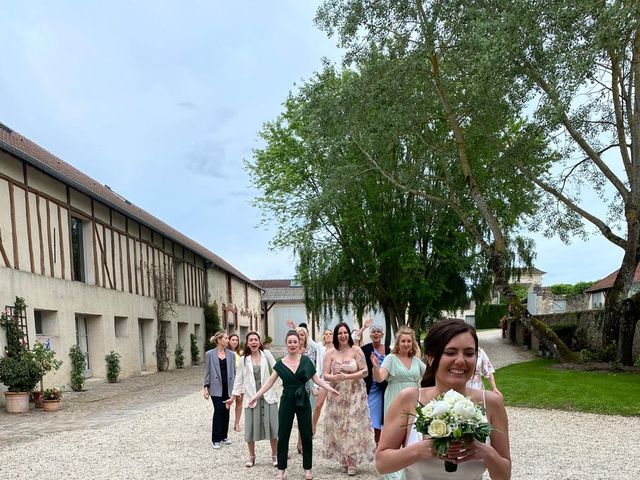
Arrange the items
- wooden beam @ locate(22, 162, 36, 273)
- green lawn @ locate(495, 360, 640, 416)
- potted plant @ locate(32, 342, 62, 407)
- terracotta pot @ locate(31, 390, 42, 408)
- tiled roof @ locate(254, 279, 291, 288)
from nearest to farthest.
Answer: green lawn @ locate(495, 360, 640, 416) → potted plant @ locate(32, 342, 62, 407) → terracotta pot @ locate(31, 390, 42, 408) → wooden beam @ locate(22, 162, 36, 273) → tiled roof @ locate(254, 279, 291, 288)

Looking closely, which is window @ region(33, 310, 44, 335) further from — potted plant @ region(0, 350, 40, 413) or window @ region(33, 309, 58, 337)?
potted plant @ region(0, 350, 40, 413)

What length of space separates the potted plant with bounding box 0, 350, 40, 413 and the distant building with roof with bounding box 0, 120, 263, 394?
1.01 metres

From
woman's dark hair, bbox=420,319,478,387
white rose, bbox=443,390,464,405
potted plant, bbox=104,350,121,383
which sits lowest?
potted plant, bbox=104,350,121,383

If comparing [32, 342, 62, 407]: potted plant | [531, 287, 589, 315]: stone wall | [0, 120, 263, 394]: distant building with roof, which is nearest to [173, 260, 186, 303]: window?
[0, 120, 263, 394]: distant building with roof

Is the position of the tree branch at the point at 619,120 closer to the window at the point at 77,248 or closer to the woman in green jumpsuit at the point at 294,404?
the woman in green jumpsuit at the point at 294,404

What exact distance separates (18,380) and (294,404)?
29.7 ft

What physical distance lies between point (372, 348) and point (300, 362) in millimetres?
1479

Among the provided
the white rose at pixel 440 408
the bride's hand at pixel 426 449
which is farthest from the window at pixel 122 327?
the white rose at pixel 440 408

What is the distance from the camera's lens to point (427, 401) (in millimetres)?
2469

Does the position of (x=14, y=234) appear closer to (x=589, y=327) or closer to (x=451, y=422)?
(x=451, y=422)

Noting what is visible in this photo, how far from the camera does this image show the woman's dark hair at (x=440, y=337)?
8.04 ft

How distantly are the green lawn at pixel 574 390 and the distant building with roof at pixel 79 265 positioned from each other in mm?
12082

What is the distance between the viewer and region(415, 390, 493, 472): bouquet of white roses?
215 cm

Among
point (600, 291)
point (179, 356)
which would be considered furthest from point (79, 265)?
point (600, 291)
